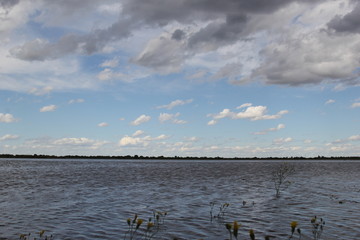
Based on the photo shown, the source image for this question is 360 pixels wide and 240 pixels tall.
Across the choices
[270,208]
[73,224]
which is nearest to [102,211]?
[73,224]

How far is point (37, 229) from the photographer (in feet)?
48.3

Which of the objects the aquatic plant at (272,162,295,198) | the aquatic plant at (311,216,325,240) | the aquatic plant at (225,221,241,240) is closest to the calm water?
the aquatic plant at (311,216,325,240)

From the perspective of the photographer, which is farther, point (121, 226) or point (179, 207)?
point (179, 207)

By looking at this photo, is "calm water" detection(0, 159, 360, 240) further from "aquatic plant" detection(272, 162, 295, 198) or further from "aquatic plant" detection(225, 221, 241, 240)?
"aquatic plant" detection(225, 221, 241, 240)

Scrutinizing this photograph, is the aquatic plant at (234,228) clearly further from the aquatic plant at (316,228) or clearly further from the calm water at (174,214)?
the calm water at (174,214)

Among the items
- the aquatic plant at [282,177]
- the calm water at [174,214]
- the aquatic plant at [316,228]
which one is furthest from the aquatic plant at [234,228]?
the aquatic plant at [282,177]

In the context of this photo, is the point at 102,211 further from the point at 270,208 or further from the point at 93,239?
the point at 270,208

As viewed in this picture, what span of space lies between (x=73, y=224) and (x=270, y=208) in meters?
12.0

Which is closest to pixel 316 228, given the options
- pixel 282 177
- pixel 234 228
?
pixel 234 228

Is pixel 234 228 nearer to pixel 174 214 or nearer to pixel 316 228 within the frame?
pixel 316 228

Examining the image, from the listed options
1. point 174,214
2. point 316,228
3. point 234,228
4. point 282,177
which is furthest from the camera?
point 282,177

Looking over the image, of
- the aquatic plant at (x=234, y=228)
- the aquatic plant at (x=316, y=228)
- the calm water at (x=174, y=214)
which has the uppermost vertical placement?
the aquatic plant at (x=234, y=228)

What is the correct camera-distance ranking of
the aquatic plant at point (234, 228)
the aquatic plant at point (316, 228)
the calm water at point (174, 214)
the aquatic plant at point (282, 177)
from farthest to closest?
the aquatic plant at point (282, 177), the calm water at point (174, 214), the aquatic plant at point (316, 228), the aquatic plant at point (234, 228)

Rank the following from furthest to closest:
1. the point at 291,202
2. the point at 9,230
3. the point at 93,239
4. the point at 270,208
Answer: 1. the point at 291,202
2. the point at 270,208
3. the point at 9,230
4. the point at 93,239
